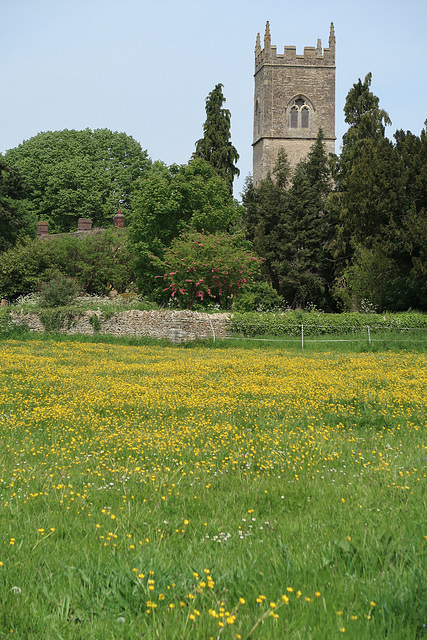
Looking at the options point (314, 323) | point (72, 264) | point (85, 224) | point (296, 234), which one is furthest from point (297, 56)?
point (314, 323)

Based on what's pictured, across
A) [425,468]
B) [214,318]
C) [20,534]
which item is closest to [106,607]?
[20,534]

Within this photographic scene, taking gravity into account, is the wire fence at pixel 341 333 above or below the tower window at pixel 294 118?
below

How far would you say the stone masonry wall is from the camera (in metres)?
24.7

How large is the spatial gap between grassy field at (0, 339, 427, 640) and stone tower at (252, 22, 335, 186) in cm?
5416

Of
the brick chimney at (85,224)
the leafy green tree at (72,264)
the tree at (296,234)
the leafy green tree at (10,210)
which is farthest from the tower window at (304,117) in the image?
the leafy green tree at (10,210)

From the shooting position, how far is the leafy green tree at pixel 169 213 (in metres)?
32.8

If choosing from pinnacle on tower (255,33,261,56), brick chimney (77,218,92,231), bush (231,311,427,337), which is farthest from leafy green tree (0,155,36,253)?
pinnacle on tower (255,33,261,56)

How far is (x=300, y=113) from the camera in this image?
2351 inches

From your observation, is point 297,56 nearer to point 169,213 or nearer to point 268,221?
point 268,221

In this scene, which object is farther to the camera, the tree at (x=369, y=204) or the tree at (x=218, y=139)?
the tree at (x=218, y=139)

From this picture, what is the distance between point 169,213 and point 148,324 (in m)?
9.65

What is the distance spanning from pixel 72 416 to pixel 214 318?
18.5 meters

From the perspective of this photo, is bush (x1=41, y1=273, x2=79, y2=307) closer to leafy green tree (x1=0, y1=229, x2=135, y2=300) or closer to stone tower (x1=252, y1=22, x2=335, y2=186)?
leafy green tree (x1=0, y1=229, x2=135, y2=300)

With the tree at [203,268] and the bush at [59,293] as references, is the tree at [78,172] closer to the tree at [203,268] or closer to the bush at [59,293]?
the bush at [59,293]
